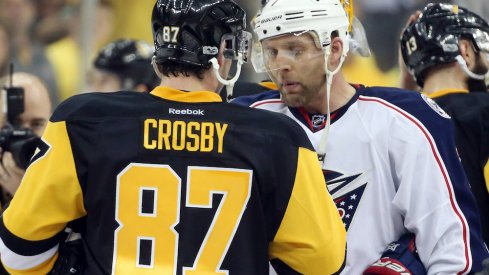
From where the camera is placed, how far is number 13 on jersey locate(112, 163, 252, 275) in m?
2.29

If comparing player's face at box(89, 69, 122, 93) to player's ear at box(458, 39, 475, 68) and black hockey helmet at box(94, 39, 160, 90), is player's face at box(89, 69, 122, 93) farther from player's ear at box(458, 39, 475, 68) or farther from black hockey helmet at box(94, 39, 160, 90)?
player's ear at box(458, 39, 475, 68)

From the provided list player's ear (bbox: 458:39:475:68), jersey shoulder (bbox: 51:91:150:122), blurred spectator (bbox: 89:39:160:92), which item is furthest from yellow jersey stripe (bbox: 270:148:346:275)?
blurred spectator (bbox: 89:39:160:92)

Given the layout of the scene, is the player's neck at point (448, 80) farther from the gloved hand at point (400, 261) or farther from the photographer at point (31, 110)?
the photographer at point (31, 110)

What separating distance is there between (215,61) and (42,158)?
1.52ft

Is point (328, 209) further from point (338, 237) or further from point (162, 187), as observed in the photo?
point (162, 187)

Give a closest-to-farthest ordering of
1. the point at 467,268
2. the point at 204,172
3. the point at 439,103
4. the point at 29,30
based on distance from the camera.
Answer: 1. the point at 204,172
2. the point at 467,268
3. the point at 439,103
4. the point at 29,30

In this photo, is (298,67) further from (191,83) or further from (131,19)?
(131,19)

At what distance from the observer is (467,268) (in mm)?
2609

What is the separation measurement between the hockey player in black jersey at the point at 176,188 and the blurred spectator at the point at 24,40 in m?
3.20

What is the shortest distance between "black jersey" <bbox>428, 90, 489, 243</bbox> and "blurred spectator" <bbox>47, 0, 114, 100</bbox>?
3.01m

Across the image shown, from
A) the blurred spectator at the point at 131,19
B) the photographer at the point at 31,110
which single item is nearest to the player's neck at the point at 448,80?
the photographer at the point at 31,110

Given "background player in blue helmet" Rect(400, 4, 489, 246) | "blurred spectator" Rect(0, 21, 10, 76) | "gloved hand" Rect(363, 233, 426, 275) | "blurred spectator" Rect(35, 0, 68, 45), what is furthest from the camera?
"blurred spectator" Rect(35, 0, 68, 45)

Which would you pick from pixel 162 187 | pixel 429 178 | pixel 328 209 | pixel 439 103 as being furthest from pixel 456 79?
pixel 162 187

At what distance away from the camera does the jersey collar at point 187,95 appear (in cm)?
232
